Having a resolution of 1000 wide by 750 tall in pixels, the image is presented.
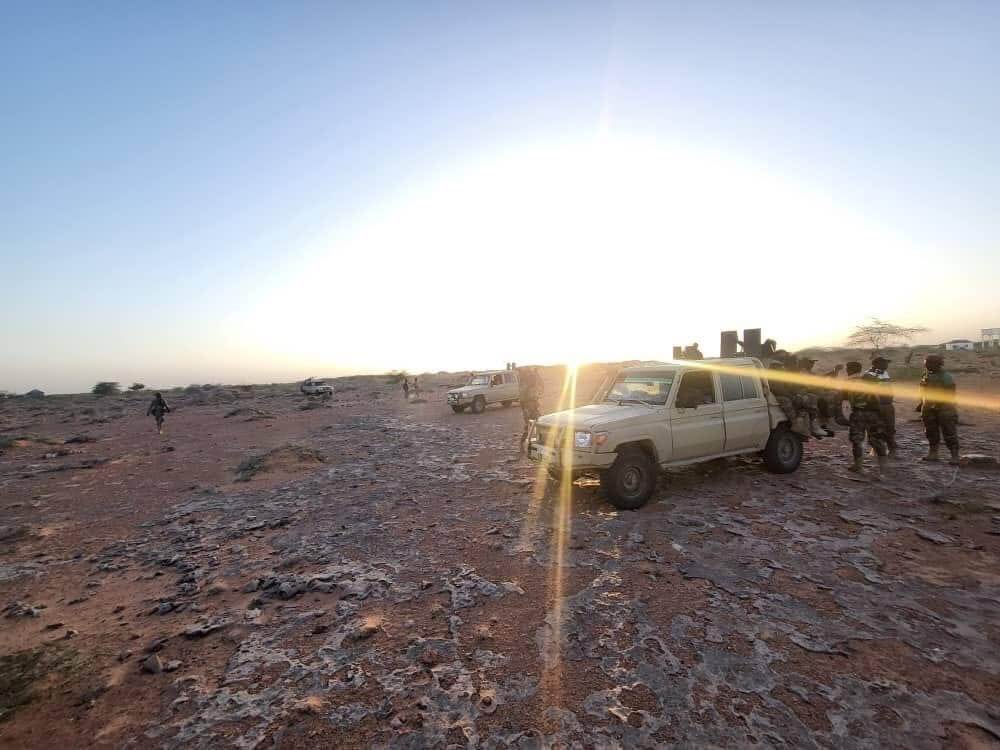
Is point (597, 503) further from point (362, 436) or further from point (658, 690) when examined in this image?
point (362, 436)

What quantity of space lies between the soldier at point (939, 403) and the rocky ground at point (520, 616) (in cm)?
63

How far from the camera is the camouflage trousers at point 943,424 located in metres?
7.48

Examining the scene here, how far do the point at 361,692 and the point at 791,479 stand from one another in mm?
7410

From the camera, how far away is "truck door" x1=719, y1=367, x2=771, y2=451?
288 inches

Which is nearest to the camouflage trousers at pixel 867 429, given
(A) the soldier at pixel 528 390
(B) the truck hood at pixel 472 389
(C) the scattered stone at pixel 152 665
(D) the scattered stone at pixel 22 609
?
(A) the soldier at pixel 528 390

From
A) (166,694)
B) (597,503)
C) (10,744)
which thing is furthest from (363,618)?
(597,503)

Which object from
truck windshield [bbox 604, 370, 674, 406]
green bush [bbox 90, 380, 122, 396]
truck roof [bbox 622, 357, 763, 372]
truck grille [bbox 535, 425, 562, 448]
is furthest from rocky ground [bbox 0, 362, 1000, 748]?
green bush [bbox 90, 380, 122, 396]

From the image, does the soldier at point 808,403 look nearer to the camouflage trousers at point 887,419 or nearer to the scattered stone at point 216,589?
the camouflage trousers at point 887,419

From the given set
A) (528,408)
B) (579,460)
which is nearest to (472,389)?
(528,408)

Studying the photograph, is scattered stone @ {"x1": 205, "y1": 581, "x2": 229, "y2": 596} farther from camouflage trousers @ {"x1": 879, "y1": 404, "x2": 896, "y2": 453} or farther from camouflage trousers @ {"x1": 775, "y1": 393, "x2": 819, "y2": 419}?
camouflage trousers @ {"x1": 879, "y1": 404, "x2": 896, "y2": 453}

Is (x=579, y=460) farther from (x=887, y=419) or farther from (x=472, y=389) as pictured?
(x=472, y=389)

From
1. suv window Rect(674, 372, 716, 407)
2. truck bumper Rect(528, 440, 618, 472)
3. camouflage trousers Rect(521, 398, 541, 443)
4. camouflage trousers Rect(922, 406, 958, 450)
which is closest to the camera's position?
truck bumper Rect(528, 440, 618, 472)

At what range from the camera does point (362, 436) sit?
50.7 feet

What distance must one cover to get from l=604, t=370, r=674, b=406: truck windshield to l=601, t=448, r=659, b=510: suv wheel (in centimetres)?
94
